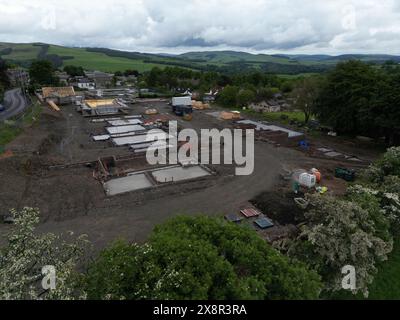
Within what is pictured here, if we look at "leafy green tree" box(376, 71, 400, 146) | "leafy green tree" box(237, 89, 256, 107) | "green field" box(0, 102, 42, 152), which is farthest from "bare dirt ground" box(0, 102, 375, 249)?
"leafy green tree" box(237, 89, 256, 107)

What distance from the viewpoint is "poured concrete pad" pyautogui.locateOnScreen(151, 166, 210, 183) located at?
33.0 meters

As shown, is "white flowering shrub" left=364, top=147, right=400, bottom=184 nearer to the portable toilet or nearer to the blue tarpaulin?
the portable toilet

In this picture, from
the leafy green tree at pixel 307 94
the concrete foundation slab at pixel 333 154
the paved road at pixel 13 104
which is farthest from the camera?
the paved road at pixel 13 104

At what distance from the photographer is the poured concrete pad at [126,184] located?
3019 cm

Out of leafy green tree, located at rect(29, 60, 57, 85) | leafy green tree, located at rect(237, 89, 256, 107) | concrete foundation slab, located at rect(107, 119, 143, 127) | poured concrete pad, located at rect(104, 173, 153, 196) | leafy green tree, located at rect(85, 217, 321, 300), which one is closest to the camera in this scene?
leafy green tree, located at rect(85, 217, 321, 300)

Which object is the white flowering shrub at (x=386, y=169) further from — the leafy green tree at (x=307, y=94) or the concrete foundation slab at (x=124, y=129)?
the concrete foundation slab at (x=124, y=129)

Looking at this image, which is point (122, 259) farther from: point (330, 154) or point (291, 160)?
point (330, 154)

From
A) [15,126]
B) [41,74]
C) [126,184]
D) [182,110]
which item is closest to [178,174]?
[126,184]

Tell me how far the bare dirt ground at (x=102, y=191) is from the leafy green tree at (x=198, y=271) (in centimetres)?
1057

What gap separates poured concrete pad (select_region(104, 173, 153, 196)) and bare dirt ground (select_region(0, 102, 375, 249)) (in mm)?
995

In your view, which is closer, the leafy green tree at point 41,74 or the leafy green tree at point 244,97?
the leafy green tree at point 244,97

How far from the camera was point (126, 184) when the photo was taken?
3189cm

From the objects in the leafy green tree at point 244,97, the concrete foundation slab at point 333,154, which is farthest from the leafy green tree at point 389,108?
the leafy green tree at point 244,97

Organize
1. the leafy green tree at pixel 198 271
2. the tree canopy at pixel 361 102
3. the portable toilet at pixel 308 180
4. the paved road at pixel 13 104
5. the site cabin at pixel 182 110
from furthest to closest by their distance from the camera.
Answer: the site cabin at pixel 182 110 → the paved road at pixel 13 104 → the tree canopy at pixel 361 102 → the portable toilet at pixel 308 180 → the leafy green tree at pixel 198 271
